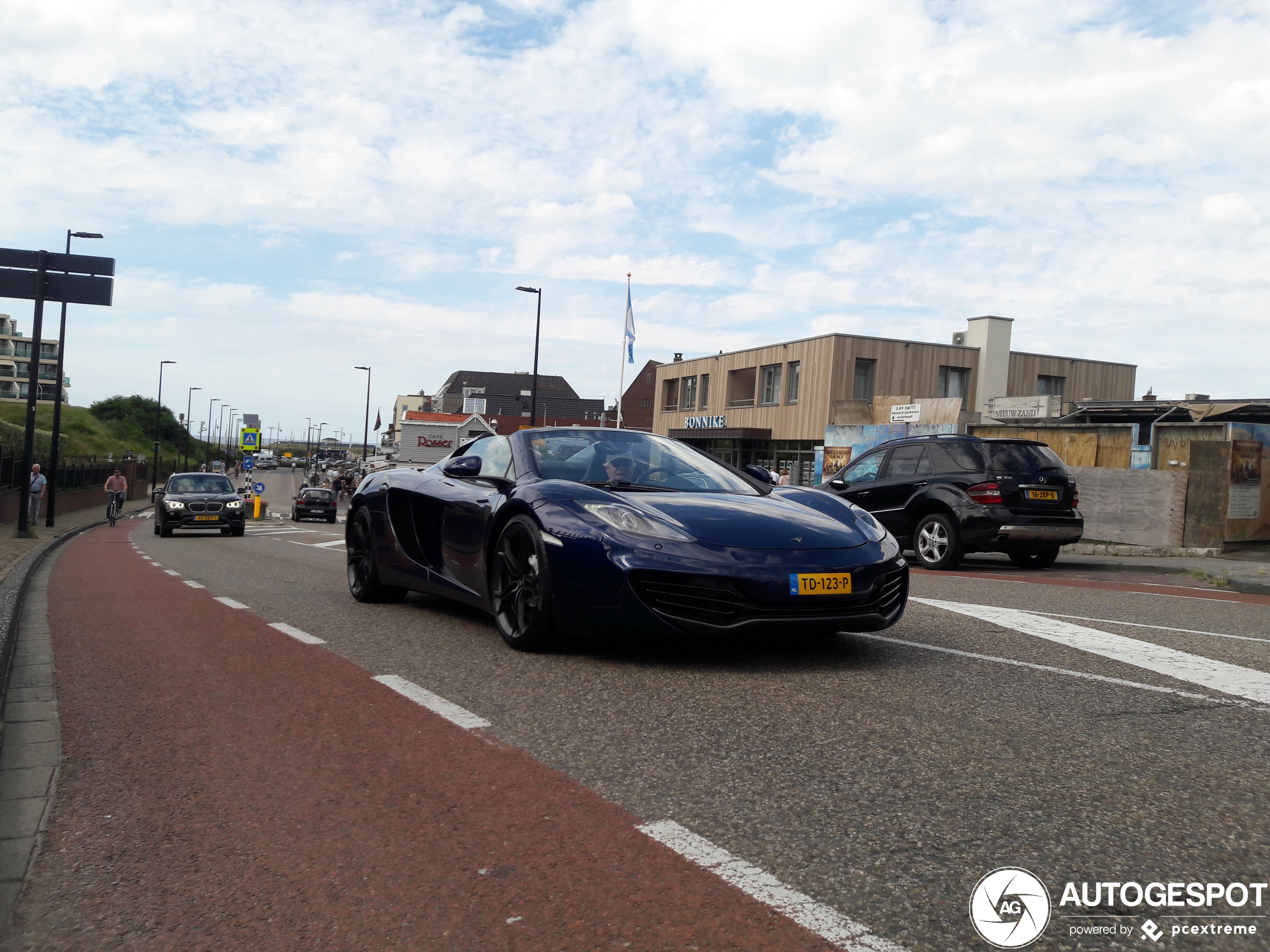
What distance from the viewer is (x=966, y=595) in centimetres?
904

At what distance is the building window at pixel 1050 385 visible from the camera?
44688 mm

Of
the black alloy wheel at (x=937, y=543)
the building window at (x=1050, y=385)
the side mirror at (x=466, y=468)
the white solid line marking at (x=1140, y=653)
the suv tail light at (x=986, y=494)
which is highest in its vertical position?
the building window at (x=1050, y=385)

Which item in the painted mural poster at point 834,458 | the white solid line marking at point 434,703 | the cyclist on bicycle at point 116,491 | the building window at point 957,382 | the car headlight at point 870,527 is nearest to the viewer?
the white solid line marking at point 434,703

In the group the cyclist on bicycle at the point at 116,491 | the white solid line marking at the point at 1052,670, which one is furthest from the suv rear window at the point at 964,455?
the cyclist on bicycle at the point at 116,491

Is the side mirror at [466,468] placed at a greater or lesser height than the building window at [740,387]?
lesser

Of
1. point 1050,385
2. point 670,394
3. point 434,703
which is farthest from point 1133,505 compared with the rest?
point 670,394

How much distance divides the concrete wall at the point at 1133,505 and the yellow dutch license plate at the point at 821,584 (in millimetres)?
14459

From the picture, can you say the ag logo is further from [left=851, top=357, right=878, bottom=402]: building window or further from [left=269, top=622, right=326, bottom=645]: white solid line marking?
[left=851, top=357, right=878, bottom=402]: building window

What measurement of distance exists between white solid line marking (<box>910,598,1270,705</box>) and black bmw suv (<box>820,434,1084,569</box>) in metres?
4.61

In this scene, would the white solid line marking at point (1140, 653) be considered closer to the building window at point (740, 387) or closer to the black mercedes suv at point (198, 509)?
the black mercedes suv at point (198, 509)

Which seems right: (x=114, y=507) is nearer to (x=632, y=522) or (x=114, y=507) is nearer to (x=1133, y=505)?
(x=1133, y=505)

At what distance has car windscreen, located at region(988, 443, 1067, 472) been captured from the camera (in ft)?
41.0

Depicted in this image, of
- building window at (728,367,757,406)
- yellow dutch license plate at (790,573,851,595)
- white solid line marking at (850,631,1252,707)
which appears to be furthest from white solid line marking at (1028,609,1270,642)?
building window at (728,367,757,406)

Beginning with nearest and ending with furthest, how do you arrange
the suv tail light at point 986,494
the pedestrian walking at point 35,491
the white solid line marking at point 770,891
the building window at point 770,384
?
1. the white solid line marking at point 770,891
2. the suv tail light at point 986,494
3. the pedestrian walking at point 35,491
4. the building window at point 770,384
